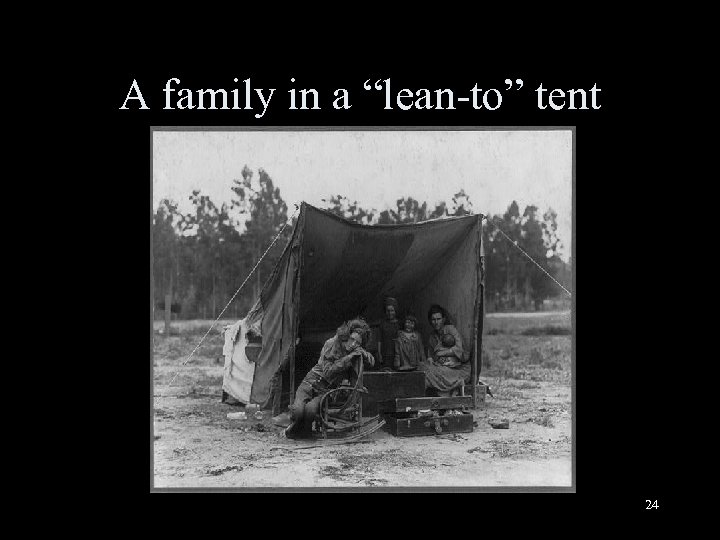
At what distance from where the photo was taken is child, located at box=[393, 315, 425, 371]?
29.2 feet

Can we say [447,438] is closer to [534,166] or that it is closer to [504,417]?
[504,417]

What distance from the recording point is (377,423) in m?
Answer: 7.57

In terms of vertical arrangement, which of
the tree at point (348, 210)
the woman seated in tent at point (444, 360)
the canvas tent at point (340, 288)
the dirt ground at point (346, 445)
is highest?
the tree at point (348, 210)

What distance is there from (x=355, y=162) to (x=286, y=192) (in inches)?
35.0

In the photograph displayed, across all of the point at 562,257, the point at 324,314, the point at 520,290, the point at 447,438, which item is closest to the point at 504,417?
the point at 447,438

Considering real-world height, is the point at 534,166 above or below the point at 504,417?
above

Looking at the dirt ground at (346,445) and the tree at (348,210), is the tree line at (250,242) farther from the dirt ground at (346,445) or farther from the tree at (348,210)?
the dirt ground at (346,445)

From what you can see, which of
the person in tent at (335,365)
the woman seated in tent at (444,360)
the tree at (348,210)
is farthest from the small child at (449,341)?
the tree at (348,210)

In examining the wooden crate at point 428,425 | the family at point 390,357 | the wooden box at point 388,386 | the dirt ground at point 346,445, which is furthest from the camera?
the wooden box at point 388,386

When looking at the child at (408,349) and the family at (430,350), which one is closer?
the family at (430,350)

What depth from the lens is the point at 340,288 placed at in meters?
9.02

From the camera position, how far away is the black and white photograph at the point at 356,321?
681 centimetres

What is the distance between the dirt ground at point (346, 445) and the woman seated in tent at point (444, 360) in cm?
68

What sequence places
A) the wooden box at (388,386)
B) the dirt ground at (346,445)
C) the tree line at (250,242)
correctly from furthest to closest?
1. the wooden box at (388,386)
2. the tree line at (250,242)
3. the dirt ground at (346,445)
